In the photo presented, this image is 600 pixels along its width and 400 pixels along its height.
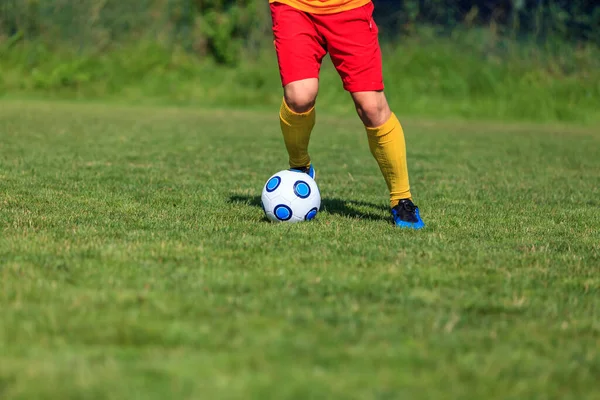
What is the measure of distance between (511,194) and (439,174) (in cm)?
108

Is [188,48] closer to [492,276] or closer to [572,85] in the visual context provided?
[572,85]

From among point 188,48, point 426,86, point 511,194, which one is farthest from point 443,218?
point 188,48

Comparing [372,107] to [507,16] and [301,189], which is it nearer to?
[301,189]

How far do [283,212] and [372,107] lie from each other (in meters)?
0.74

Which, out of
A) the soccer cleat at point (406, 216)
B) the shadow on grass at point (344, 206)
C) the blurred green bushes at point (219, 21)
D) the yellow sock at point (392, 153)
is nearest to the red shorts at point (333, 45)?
the yellow sock at point (392, 153)

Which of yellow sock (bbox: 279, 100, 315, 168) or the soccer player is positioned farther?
yellow sock (bbox: 279, 100, 315, 168)

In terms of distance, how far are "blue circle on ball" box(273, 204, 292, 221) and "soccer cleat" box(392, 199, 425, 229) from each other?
1.92ft

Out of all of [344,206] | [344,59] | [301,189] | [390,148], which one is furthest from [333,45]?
[344,206]

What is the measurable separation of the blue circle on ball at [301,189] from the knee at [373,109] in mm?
490

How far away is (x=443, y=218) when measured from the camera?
15.8ft

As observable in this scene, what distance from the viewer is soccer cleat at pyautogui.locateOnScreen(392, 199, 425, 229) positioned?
4.45 metres

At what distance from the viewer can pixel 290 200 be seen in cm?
439

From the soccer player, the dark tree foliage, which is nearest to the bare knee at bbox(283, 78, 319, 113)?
the soccer player

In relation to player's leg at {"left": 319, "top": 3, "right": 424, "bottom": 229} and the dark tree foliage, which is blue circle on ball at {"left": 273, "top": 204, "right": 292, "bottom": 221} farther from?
the dark tree foliage
